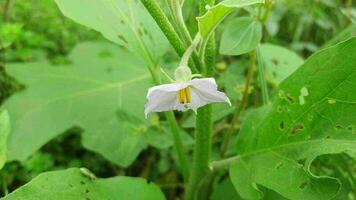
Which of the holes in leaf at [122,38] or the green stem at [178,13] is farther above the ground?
the green stem at [178,13]

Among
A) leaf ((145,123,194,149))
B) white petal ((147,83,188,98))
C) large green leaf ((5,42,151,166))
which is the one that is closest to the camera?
white petal ((147,83,188,98))

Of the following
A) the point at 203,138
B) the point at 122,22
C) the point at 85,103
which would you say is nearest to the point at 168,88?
the point at 203,138

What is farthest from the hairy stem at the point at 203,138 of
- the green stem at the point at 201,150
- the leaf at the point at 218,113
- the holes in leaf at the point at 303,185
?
the holes in leaf at the point at 303,185

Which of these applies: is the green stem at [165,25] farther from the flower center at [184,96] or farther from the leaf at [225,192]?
the leaf at [225,192]

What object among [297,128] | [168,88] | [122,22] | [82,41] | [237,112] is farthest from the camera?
[82,41]

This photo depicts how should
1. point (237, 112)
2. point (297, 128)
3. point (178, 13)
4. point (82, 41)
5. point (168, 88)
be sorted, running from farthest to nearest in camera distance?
point (82, 41) → point (237, 112) → point (297, 128) → point (178, 13) → point (168, 88)

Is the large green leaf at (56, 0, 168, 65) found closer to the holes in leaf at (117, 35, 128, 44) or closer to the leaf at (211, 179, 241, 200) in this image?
the holes in leaf at (117, 35, 128, 44)

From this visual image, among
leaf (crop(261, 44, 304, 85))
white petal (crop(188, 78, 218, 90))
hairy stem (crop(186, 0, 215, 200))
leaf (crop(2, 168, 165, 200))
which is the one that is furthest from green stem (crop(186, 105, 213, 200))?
leaf (crop(261, 44, 304, 85))

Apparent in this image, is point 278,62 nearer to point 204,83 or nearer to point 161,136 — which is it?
point 161,136
